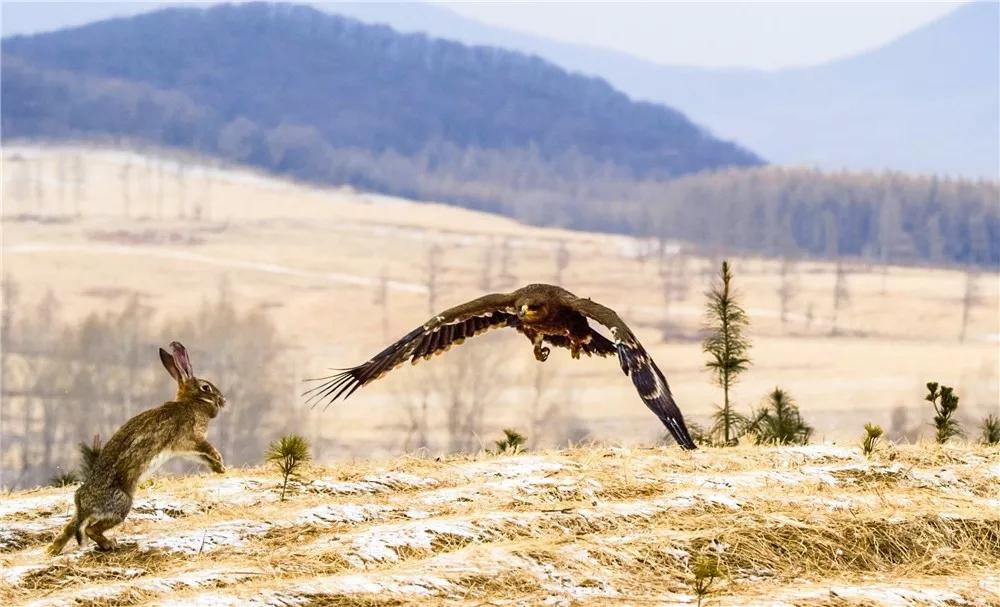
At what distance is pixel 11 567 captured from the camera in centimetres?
1148

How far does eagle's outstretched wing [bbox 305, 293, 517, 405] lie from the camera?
42.5 ft

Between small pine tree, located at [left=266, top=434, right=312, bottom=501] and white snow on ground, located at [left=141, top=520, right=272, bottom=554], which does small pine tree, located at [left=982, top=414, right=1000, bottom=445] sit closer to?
small pine tree, located at [left=266, top=434, right=312, bottom=501]

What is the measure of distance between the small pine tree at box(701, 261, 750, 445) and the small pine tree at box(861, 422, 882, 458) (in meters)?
2.91

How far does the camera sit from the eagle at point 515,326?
12492 mm

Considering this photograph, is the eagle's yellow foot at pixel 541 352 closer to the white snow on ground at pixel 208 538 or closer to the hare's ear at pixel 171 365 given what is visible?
the white snow on ground at pixel 208 538

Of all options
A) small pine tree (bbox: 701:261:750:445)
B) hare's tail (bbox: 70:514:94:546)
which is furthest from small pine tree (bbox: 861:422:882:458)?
hare's tail (bbox: 70:514:94:546)

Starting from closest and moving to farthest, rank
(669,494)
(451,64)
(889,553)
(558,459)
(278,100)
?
(889,553)
(669,494)
(558,459)
(278,100)
(451,64)

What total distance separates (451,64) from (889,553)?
4742 inches

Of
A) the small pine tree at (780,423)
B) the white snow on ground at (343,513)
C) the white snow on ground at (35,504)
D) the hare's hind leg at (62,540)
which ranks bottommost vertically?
the white snow on ground at (35,504)

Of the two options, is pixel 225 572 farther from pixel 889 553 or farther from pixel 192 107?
pixel 192 107

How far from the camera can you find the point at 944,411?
56.8ft

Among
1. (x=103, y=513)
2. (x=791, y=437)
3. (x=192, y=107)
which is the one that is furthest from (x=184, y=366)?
(x=192, y=107)

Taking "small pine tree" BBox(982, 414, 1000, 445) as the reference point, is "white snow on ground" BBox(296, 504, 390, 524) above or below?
below

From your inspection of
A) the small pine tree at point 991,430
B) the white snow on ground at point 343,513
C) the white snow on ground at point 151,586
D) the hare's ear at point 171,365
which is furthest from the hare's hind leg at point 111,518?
the small pine tree at point 991,430
